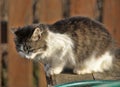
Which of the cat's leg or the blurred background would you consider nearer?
the cat's leg

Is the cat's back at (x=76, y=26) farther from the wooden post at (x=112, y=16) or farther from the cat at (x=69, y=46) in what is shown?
the wooden post at (x=112, y=16)

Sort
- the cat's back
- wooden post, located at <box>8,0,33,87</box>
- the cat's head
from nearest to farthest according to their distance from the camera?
the cat's head < the cat's back < wooden post, located at <box>8,0,33,87</box>

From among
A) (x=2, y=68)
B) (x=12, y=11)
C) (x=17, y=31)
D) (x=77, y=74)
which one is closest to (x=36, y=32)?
(x=17, y=31)

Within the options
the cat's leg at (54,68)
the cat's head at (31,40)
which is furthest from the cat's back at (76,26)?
the cat's leg at (54,68)

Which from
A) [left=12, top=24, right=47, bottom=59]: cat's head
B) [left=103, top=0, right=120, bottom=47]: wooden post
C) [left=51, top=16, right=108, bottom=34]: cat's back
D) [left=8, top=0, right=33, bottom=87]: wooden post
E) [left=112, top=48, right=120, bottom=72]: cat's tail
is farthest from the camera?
[left=103, top=0, right=120, bottom=47]: wooden post

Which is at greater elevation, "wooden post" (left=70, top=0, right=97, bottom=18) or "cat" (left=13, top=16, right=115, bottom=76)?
"wooden post" (left=70, top=0, right=97, bottom=18)

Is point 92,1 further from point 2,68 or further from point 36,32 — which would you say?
point 36,32

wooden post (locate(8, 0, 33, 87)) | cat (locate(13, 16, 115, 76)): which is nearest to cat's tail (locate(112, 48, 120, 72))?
cat (locate(13, 16, 115, 76))

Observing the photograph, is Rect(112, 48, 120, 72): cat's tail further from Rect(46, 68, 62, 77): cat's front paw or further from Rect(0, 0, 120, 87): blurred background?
Rect(0, 0, 120, 87): blurred background
